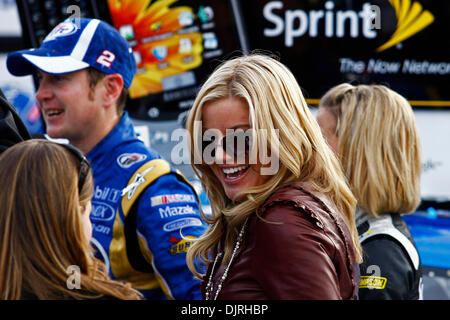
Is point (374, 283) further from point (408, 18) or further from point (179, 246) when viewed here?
point (408, 18)

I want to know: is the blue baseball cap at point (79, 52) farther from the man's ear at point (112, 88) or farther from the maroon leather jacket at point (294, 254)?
the maroon leather jacket at point (294, 254)

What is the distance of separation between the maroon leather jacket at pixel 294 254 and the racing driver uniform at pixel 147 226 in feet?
2.12

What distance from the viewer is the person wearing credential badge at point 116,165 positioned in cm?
197

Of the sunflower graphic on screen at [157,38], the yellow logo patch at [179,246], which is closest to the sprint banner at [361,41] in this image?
the sunflower graphic on screen at [157,38]

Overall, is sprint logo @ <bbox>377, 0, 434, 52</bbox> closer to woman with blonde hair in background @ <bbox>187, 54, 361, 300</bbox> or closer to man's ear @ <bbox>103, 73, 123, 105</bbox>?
man's ear @ <bbox>103, 73, 123, 105</bbox>

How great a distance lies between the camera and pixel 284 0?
3.52m

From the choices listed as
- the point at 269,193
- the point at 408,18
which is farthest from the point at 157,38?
the point at 269,193

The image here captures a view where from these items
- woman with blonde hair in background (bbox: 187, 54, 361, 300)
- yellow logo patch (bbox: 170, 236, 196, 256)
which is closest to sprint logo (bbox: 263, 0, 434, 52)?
yellow logo patch (bbox: 170, 236, 196, 256)

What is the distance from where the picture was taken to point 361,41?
3475 mm

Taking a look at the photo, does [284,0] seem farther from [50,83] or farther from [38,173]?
[38,173]

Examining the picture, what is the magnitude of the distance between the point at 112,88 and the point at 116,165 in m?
0.36
